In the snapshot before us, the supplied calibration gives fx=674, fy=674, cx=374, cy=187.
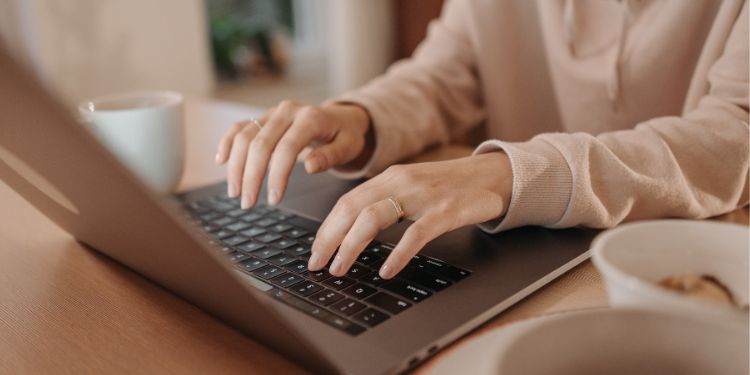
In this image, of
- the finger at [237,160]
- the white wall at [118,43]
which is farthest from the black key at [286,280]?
the white wall at [118,43]

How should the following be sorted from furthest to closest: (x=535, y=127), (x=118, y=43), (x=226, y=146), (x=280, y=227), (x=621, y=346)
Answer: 1. (x=118, y=43)
2. (x=535, y=127)
3. (x=226, y=146)
4. (x=280, y=227)
5. (x=621, y=346)

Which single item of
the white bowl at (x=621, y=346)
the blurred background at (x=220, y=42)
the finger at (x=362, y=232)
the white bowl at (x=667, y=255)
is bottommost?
the blurred background at (x=220, y=42)

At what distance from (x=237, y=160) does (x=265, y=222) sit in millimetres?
91

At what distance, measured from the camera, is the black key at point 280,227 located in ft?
2.04

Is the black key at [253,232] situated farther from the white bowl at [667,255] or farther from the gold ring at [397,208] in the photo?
the white bowl at [667,255]

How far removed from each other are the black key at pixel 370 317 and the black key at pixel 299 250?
0.43ft

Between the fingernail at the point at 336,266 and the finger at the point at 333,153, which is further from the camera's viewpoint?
the finger at the point at 333,153

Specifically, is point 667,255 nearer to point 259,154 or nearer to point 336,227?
point 336,227

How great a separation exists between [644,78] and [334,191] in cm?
47

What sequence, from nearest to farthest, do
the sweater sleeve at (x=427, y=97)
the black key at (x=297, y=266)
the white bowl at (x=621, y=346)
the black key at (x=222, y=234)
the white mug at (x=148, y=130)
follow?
the white bowl at (x=621, y=346), the black key at (x=297, y=266), the black key at (x=222, y=234), the white mug at (x=148, y=130), the sweater sleeve at (x=427, y=97)

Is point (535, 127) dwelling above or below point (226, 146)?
below

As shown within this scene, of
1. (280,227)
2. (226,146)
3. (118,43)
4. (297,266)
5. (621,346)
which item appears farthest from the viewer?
(118,43)

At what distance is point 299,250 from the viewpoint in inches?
22.3

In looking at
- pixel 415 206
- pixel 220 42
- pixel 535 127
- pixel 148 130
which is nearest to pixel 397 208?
pixel 415 206
